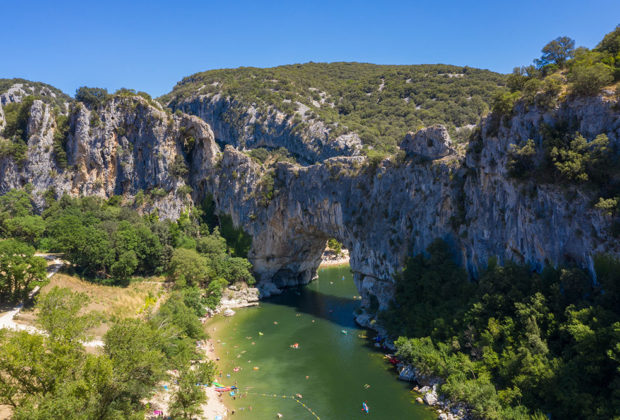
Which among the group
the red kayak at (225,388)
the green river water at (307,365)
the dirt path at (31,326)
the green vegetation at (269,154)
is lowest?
the red kayak at (225,388)

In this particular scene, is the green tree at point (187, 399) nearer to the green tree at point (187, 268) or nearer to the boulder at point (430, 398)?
the boulder at point (430, 398)

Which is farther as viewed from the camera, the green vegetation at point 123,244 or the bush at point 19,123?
the bush at point 19,123

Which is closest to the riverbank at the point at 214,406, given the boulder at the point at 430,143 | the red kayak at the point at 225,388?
the red kayak at the point at 225,388

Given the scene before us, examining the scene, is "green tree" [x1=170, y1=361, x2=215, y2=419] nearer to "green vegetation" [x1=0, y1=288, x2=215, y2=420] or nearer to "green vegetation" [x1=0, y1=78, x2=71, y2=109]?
"green vegetation" [x1=0, y1=288, x2=215, y2=420]

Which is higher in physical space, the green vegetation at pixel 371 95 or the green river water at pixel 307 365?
the green vegetation at pixel 371 95

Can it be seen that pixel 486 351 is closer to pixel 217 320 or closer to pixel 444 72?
pixel 217 320

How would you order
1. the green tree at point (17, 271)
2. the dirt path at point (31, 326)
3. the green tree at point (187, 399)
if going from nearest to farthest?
1. the green tree at point (187, 399)
2. the dirt path at point (31, 326)
3. the green tree at point (17, 271)
